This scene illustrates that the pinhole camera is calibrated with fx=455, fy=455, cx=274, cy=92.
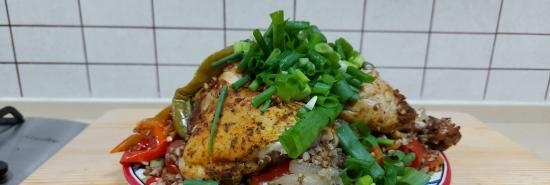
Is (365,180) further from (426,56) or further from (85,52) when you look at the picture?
→ (85,52)

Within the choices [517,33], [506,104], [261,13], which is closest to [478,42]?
[517,33]

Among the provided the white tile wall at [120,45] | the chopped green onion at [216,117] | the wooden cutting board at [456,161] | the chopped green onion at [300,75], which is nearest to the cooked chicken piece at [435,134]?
the wooden cutting board at [456,161]

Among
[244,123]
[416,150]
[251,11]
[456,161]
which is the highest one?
[251,11]

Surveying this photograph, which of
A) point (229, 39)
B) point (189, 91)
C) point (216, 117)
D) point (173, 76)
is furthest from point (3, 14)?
point (216, 117)

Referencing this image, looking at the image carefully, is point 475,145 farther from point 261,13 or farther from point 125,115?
point 125,115

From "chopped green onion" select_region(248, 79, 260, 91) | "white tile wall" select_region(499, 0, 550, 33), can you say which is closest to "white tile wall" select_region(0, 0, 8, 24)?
"chopped green onion" select_region(248, 79, 260, 91)

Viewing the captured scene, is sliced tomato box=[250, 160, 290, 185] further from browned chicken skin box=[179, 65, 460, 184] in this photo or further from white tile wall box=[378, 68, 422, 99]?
white tile wall box=[378, 68, 422, 99]
